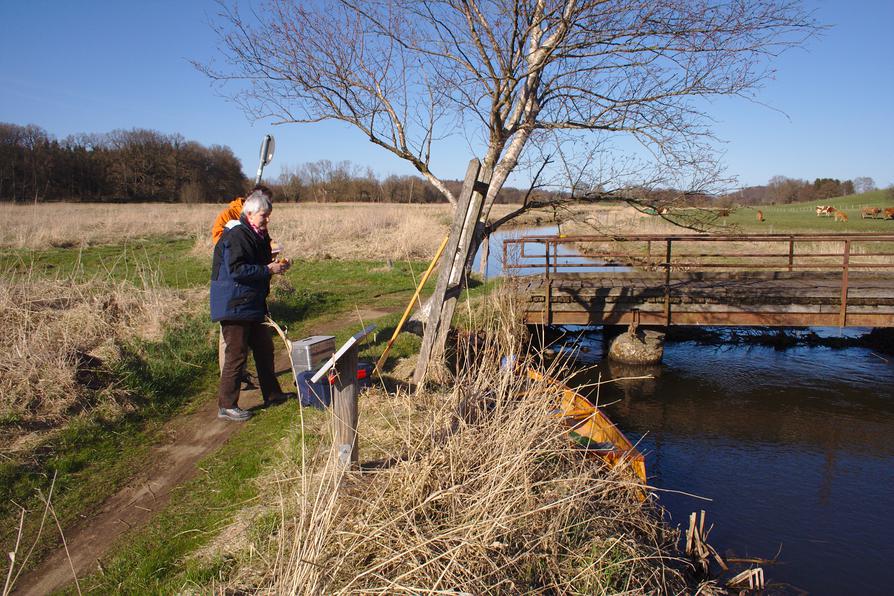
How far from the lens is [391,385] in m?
6.46

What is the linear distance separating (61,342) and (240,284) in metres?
2.68

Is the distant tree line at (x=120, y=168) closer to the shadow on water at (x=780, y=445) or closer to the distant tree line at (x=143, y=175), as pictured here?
the distant tree line at (x=143, y=175)

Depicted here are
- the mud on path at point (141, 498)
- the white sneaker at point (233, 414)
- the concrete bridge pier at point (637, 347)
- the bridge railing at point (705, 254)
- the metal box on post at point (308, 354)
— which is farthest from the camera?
the concrete bridge pier at point (637, 347)

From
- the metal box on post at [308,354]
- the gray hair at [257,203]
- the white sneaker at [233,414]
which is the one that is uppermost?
the gray hair at [257,203]

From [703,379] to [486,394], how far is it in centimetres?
738

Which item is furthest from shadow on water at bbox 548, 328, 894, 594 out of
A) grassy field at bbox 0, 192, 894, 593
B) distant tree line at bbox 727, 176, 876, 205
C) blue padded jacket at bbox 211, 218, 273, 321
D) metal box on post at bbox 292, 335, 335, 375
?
distant tree line at bbox 727, 176, 876, 205

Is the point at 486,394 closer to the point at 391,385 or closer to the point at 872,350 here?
the point at 391,385

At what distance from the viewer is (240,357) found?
5.47 m

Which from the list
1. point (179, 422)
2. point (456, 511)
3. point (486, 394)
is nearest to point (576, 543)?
Result: point (456, 511)

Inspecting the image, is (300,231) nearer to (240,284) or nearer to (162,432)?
(162,432)

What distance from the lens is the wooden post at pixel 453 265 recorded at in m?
5.49

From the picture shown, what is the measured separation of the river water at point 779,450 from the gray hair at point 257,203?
128 inches

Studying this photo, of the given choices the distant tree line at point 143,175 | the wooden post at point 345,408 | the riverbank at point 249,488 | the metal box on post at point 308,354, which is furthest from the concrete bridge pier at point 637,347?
the distant tree line at point 143,175

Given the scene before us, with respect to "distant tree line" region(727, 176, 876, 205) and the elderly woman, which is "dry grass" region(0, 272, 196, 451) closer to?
the elderly woman
